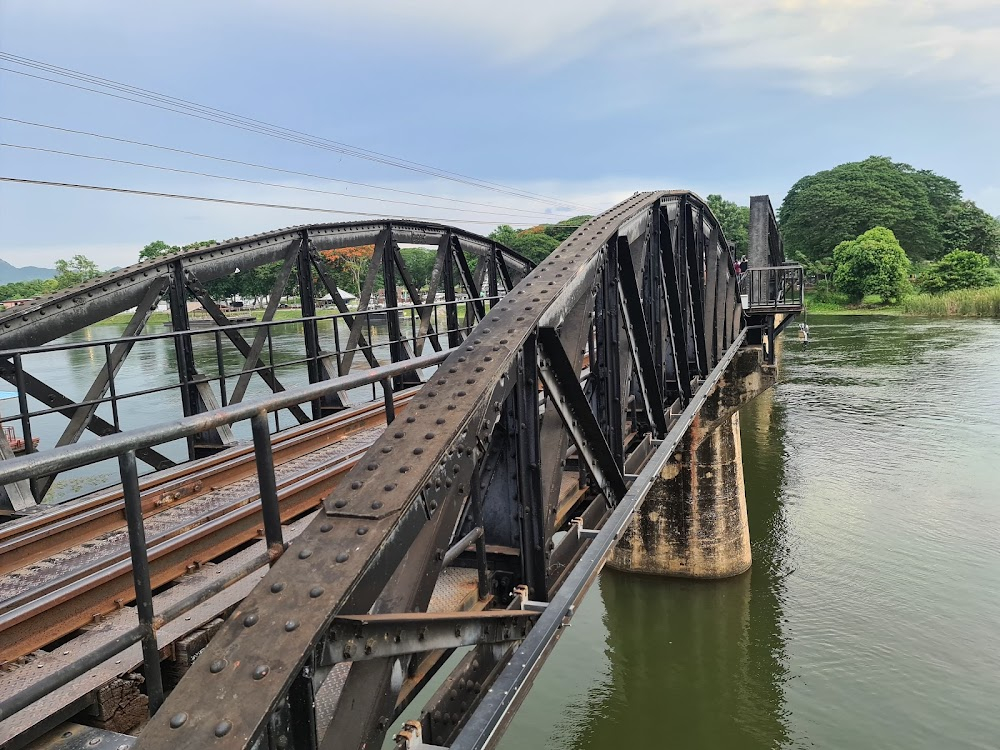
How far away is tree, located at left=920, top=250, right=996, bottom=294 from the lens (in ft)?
197

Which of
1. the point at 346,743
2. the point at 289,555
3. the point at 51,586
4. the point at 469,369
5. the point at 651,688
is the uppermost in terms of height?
the point at 469,369

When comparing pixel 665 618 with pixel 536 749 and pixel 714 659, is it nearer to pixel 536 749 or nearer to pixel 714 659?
pixel 714 659

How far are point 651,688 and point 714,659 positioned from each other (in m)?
1.73

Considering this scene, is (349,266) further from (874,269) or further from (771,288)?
(771,288)

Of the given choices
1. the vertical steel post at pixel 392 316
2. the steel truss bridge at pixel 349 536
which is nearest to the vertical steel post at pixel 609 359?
the steel truss bridge at pixel 349 536

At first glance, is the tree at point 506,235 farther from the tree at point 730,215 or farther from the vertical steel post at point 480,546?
the vertical steel post at point 480,546

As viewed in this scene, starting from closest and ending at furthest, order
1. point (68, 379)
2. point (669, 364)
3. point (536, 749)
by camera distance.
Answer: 1. point (669, 364)
2. point (536, 749)
3. point (68, 379)

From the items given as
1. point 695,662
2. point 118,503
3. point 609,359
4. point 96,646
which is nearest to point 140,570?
point 96,646

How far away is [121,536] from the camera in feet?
14.9

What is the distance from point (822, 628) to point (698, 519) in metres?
3.44

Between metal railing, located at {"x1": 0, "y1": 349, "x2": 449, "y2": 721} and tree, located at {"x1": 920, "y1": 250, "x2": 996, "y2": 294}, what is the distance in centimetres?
7114

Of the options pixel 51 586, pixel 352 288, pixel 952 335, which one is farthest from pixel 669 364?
pixel 352 288

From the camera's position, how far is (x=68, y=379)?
3672 cm

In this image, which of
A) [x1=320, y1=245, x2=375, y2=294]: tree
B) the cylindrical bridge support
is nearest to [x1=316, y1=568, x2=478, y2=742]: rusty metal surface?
the cylindrical bridge support
